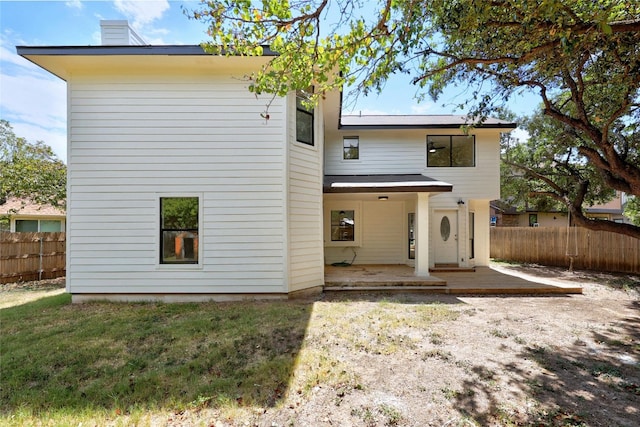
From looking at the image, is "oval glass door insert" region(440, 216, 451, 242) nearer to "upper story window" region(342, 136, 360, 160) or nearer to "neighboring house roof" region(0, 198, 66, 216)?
"upper story window" region(342, 136, 360, 160)

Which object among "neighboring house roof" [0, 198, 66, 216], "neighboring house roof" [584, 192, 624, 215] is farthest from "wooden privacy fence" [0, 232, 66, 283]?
"neighboring house roof" [584, 192, 624, 215]

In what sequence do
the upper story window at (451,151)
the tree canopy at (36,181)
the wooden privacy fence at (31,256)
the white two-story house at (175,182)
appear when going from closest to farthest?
the white two-story house at (175,182), the wooden privacy fence at (31,256), the tree canopy at (36,181), the upper story window at (451,151)

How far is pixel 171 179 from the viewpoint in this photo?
→ 623 centimetres

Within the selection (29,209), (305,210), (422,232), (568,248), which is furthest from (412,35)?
(29,209)

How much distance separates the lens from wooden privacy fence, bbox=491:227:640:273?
10055mm

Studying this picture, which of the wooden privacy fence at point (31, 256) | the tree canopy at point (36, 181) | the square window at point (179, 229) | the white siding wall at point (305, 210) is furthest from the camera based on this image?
the tree canopy at point (36, 181)

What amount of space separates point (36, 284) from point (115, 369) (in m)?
8.38

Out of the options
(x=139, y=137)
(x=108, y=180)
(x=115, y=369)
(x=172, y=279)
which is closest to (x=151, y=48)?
(x=139, y=137)

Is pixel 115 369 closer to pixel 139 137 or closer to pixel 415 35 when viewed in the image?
pixel 139 137

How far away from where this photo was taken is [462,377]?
125 inches

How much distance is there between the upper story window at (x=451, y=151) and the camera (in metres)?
10.2

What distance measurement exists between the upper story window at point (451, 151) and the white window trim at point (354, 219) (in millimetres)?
2958

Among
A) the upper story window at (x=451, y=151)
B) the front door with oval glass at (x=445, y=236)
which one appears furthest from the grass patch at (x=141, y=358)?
the upper story window at (x=451, y=151)

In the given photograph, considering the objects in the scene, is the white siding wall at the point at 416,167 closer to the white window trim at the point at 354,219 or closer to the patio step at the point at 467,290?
the white window trim at the point at 354,219
